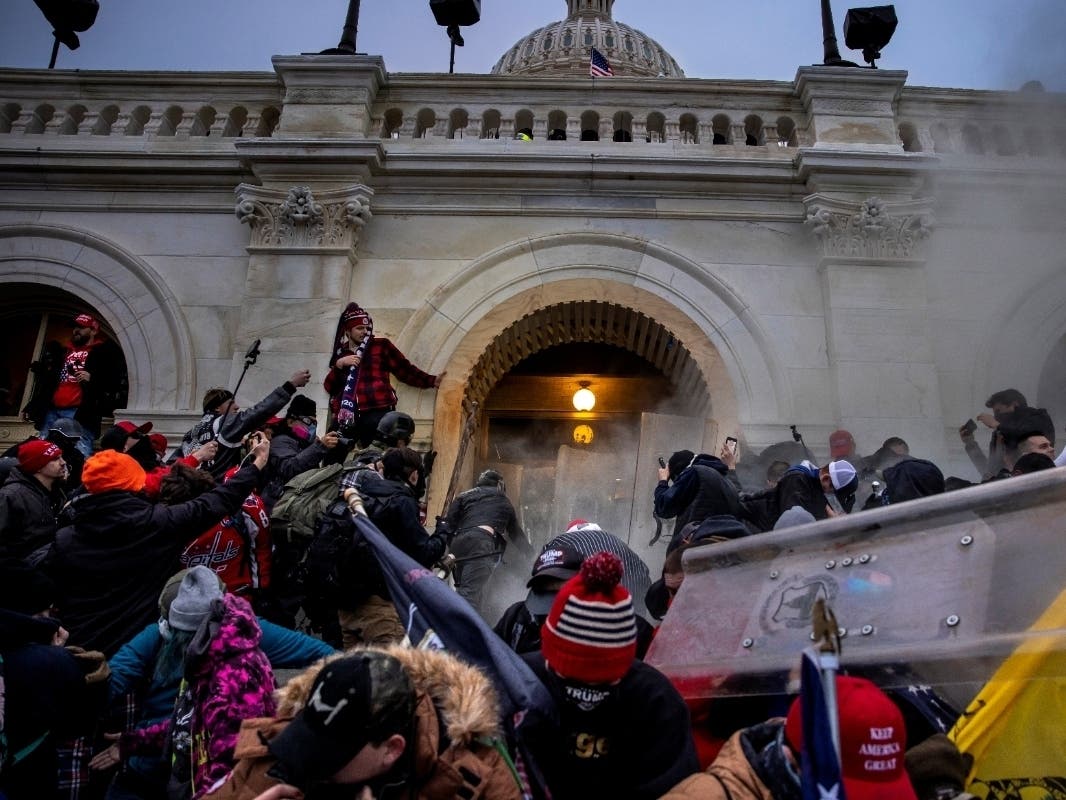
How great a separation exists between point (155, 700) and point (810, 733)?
2.80 metres

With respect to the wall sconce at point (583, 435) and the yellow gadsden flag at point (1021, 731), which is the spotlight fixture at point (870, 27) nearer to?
the wall sconce at point (583, 435)

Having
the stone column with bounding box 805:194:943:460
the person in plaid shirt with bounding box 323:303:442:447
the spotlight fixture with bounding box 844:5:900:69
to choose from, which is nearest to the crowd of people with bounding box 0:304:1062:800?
the person in plaid shirt with bounding box 323:303:442:447

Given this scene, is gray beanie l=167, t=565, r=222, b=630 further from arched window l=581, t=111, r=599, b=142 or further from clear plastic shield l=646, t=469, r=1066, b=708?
arched window l=581, t=111, r=599, b=142

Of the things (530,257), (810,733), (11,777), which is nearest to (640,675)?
(810,733)

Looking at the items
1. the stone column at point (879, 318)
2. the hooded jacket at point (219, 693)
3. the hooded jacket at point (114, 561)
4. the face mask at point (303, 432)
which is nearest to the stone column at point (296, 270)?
the face mask at point (303, 432)

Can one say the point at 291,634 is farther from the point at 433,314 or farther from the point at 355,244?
the point at 355,244

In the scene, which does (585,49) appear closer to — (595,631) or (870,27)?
(870,27)

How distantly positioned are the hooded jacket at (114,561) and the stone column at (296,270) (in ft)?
14.4

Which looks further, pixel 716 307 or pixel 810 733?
pixel 716 307

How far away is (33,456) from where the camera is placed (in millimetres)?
4852

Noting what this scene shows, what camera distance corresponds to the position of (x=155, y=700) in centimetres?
316

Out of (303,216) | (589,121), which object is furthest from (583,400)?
(303,216)

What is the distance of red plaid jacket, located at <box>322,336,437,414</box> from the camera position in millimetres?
7379

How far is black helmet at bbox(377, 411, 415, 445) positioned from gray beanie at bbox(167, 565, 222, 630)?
2677 mm
